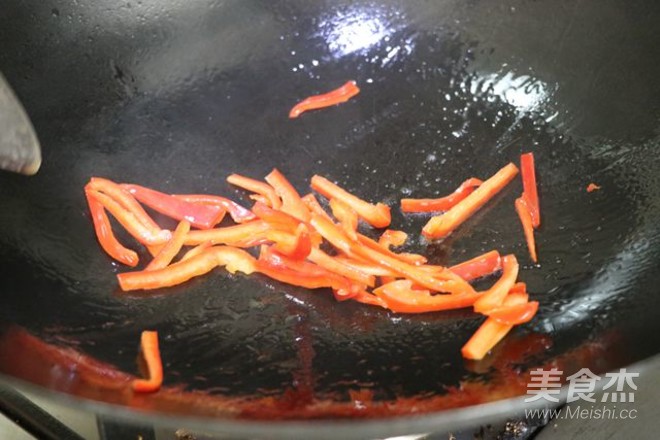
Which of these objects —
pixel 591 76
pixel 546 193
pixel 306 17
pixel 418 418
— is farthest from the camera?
pixel 306 17

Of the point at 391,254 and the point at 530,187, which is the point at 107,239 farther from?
the point at 530,187

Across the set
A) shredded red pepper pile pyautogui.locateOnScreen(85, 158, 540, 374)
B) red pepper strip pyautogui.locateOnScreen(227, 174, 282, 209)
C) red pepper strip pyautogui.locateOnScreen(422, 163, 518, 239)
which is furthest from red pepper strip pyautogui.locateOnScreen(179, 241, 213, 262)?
red pepper strip pyautogui.locateOnScreen(422, 163, 518, 239)

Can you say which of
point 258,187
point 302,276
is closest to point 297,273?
point 302,276

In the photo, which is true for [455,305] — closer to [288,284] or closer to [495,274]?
[495,274]

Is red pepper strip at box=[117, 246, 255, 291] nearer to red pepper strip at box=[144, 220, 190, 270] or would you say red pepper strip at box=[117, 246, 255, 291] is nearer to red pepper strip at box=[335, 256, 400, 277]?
red pepper strip at box=[144, 220, 190, 270]

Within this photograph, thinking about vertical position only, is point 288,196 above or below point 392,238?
above

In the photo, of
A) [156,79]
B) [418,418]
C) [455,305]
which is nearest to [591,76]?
[455,305]
